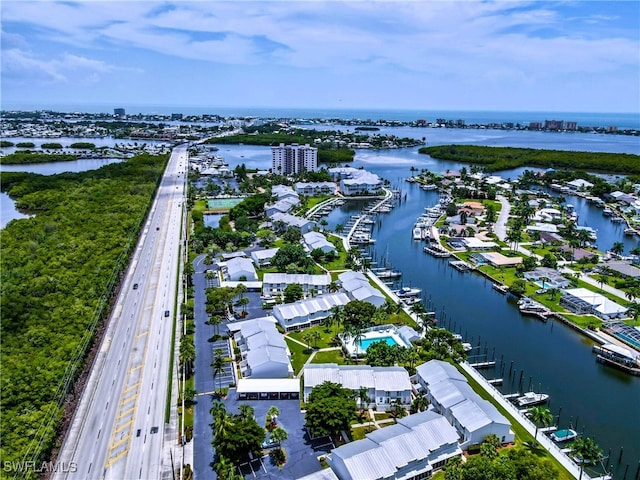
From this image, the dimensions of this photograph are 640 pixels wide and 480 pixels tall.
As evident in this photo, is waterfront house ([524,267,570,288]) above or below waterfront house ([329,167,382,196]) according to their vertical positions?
below

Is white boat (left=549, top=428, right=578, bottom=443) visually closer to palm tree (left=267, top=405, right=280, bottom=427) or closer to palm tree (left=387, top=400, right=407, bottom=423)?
palm tree (left=387, top=400, right=407, bottom=423)

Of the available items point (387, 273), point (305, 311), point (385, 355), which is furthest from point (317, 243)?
point (385, 355)

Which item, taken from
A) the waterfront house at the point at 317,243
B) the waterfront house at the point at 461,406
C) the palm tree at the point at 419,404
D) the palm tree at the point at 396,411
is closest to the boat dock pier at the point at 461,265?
the waterfront house at the point at 317,243

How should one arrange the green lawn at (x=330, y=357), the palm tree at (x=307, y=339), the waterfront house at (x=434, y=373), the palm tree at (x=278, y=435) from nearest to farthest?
the palm tree at (x=278, y=435) → the waterfront house at (x=434, y=373) → the green lawn at (x=330, y=357) → the palm tree at (x=307, y=339)

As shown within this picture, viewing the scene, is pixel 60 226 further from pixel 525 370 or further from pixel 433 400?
pixel 525 370

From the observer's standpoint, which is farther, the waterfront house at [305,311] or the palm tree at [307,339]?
the waterfront house at [305,311]

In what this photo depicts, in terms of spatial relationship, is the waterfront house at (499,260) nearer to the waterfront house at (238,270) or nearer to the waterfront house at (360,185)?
the waterfront house at (238,270)

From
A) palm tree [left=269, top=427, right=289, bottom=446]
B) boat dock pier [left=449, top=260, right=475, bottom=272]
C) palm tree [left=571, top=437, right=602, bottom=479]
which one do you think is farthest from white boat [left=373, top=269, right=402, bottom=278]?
palm tree [left=571, top=437, right=602, bottom=479]
